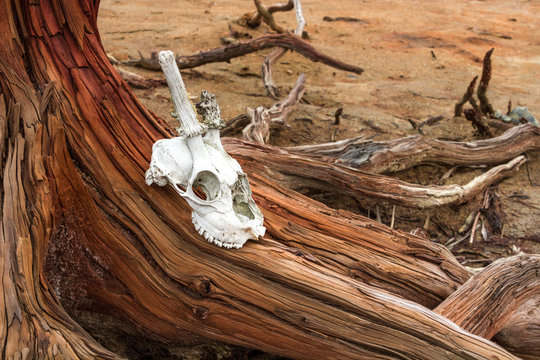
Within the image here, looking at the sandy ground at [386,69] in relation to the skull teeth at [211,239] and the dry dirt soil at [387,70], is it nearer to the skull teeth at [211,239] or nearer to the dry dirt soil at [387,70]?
the dry dirt soil at [387,70]

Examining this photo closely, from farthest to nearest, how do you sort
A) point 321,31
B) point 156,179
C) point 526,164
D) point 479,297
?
point 321,31
point 526,164
point 479,297
point 156,179

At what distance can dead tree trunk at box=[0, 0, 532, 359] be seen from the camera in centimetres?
185

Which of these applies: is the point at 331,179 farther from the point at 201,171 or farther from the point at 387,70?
the point at 387,70

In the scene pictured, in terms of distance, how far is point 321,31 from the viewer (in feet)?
26.1

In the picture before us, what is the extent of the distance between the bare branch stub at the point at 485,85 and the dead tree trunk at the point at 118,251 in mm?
3219

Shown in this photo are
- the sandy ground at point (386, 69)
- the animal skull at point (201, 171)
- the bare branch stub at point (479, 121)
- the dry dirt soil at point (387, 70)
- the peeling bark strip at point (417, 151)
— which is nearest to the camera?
the animal skull at point (201, 171)

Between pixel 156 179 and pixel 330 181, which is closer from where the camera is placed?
pixel 156 179

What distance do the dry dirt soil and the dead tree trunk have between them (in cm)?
141

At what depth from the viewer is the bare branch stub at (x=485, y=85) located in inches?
181

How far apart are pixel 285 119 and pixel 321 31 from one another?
400cm

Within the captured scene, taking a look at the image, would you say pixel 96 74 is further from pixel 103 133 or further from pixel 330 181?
pixel 330 181

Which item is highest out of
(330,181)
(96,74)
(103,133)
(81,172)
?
(96,74)

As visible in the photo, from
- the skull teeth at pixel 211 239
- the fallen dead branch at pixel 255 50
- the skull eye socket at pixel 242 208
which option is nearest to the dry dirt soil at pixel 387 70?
the fallen dead branch at pixel 255 50

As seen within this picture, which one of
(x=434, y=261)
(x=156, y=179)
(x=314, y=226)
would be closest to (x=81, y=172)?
(x=156, y=179)
